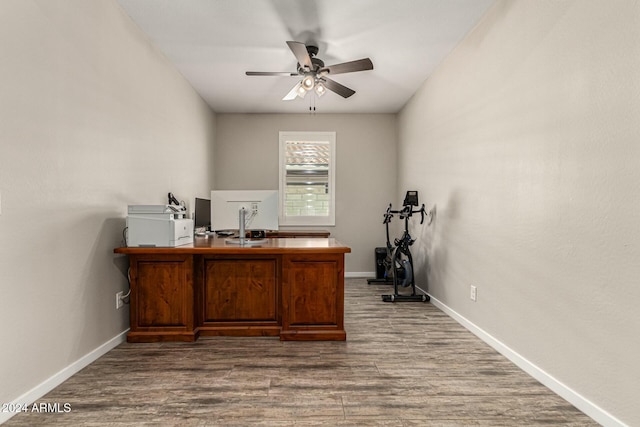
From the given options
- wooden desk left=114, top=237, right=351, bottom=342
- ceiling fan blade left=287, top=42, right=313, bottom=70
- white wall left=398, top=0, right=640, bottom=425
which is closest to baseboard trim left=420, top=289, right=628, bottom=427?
white wall left=398, top=0, right=640, bottom=425

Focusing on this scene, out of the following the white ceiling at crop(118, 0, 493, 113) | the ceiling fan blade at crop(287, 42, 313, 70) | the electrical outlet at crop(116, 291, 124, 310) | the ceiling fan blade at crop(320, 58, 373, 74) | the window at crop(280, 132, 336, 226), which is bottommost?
the electrical outlet at crop(116, 291, 124, 310)

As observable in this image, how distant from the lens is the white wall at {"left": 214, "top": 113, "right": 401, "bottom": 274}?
595 centimetres

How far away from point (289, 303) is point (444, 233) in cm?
200

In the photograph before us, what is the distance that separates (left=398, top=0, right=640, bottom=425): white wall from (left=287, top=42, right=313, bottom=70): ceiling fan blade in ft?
5.03

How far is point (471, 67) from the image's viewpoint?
3.30 meters

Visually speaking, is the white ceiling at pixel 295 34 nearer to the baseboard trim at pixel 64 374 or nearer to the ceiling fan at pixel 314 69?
the ceiling fan at pixel 314 69

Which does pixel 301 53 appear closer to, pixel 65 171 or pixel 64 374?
pixel 65 171

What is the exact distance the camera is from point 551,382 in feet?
7.13

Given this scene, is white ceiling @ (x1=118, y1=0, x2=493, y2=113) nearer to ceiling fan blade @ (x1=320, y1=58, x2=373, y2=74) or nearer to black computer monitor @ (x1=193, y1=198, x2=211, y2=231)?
ceiling fan blade @ (x1=320, y1=58, x2=373, y2=74)

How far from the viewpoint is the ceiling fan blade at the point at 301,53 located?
2918 mm

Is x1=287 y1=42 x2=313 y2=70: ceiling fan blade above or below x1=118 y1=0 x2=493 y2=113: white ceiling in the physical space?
below

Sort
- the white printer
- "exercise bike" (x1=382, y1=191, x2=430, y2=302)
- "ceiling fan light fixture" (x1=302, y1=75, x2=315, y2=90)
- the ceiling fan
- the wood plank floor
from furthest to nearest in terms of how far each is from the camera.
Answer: "exercise bike" (x1=382, y1=191, x2=430, y2=302) → "ceiling fan light fixture" (x1=302, y1=75, x2=315, y2=90) → the ceiling fan → the white printer → the wood plank floor

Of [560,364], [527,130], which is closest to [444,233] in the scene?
[527,130]

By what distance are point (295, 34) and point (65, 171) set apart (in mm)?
2253
